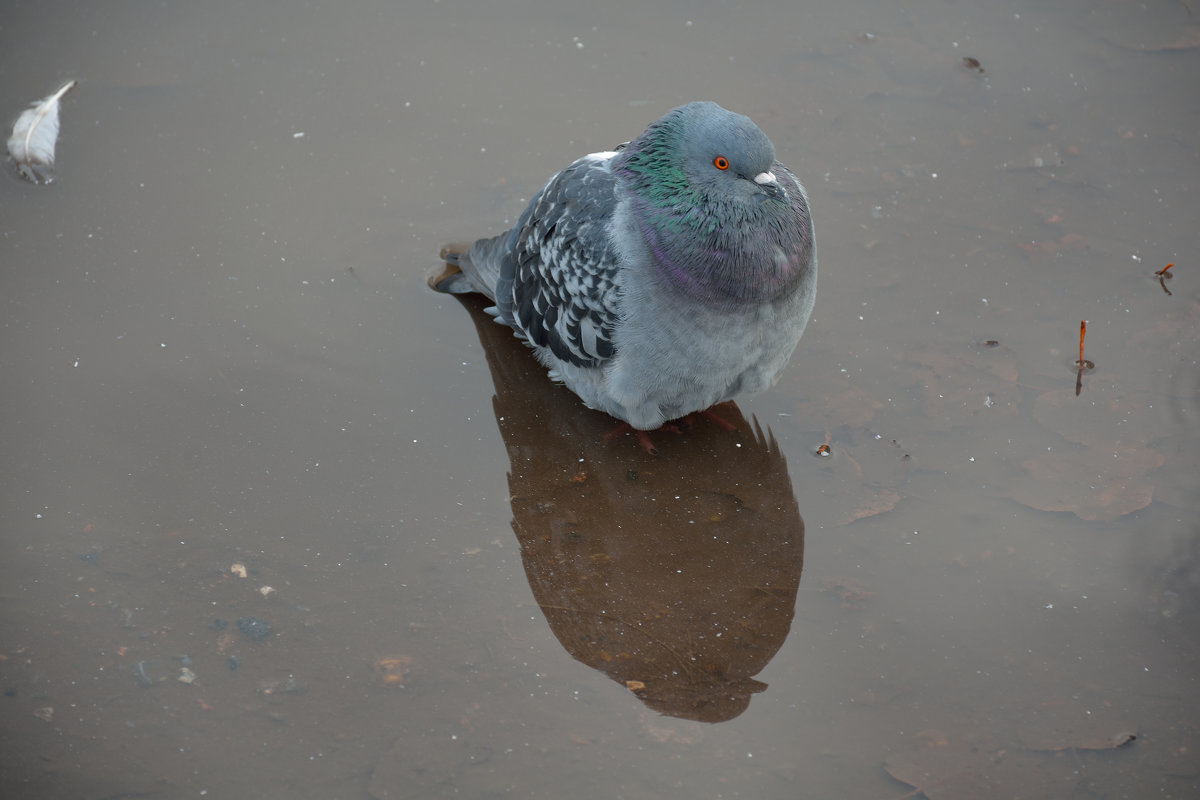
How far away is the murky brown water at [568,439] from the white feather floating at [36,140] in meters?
0.09

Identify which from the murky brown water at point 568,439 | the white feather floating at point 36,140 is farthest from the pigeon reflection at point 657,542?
the white feather floating at point 36,140

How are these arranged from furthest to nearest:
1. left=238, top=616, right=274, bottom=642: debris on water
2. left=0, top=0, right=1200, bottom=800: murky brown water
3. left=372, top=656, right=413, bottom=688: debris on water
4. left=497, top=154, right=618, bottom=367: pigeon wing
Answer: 1. left=497, top=154, right=618, bottom=367: pigeon wing
2. left=238, top=616, right=274, bottom=642: debris on water
3. left=372, top=656, right=413, bottom=688: debris on water
4. left=0, top=0, right=1200, bottom=800: murky brown water

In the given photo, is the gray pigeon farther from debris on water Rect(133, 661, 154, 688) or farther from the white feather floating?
the white feather floating

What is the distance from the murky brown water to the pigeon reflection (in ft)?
0.06

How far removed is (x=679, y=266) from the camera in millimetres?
3838

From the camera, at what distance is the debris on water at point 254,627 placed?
11.8ft

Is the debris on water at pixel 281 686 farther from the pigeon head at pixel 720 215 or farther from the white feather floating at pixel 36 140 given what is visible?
the white feather floating at pixel 36 140

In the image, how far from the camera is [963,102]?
5.96 meters

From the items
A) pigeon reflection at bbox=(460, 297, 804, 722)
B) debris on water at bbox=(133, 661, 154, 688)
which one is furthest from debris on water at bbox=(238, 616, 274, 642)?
pigeon reflection at bbox=(460, 297, 804, 722)

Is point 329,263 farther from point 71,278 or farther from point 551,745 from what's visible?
point 551,745

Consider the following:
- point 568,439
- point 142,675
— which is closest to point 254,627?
A: point 142,675

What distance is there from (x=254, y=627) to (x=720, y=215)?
233 cm

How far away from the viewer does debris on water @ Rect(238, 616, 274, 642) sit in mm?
3602

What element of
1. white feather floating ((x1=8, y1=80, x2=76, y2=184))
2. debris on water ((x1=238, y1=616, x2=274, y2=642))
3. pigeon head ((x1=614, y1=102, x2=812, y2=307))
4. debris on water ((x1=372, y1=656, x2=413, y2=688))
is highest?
pigeon head ((x1=614, y1=102, x2=812, y2=307))
